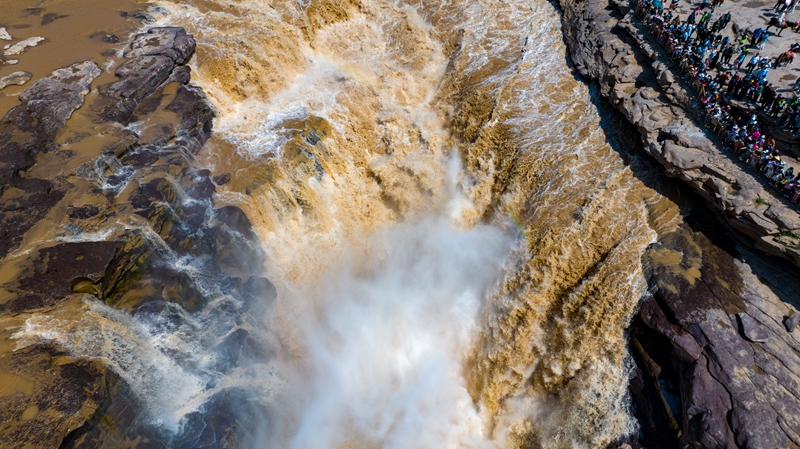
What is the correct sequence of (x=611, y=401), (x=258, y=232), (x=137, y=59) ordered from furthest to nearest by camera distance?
(x=137, y=59), (x=258, y=232), (x=611, y=401)

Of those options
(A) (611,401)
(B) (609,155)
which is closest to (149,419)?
(A) (611,401)

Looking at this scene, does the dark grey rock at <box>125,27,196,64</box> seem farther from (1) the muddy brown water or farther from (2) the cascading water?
(1) the muddy brown water

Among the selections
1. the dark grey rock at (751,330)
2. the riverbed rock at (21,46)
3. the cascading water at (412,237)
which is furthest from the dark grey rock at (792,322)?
the riverbed rock at (21,46)

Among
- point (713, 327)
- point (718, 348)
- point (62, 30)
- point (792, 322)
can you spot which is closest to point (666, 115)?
point (792, 322)

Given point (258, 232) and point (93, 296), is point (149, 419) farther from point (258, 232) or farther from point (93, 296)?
point (258, 232)

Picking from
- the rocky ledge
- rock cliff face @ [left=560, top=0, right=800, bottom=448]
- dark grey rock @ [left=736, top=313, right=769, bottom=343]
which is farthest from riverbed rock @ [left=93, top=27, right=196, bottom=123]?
dark grey rock @ [left=736, top=313, right=769, bottom=343]
